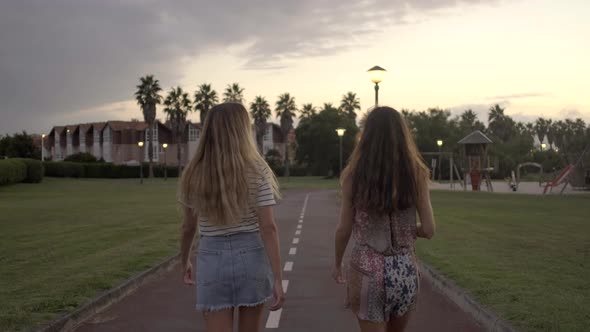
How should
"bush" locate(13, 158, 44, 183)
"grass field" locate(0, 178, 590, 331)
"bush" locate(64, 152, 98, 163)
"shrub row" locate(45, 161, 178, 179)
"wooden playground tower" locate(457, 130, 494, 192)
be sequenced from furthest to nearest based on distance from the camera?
"bush" locate(64, 152, 98, 163), "shrub row" locate(45, 161, 178, 179), "bush" locate(13, 158, 44, 183), "wooden playground tower" locate(457, 130, 494, 192), "grass field" locate(0, 178, 590, 331)

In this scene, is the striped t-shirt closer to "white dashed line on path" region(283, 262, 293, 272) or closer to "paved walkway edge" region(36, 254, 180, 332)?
"paved walkway edge" region(36, 254, 180, 332)

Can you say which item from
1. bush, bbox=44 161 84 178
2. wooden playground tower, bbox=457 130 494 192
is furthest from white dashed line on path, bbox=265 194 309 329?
bush, bbox=44 161 84 178

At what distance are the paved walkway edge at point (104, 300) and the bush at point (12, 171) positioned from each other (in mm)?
46168

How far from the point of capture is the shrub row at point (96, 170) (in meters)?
71.4

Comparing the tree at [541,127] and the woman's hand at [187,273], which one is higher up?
the tree at [541,127]

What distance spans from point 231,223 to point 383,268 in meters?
0.84

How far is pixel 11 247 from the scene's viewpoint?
13.9 m

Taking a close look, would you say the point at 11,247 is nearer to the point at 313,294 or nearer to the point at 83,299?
the point at 83,299

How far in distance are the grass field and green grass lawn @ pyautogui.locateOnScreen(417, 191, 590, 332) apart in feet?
0.04

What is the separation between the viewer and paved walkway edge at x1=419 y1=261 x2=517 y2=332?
20.8 feet

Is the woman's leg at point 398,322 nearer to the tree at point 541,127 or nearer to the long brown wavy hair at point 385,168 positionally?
the long brown wavy hair at point 385,168

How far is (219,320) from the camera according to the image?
10.9ft

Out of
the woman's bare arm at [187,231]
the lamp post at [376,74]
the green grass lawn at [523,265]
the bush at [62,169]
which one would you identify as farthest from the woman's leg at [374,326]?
the bush at [62,169]

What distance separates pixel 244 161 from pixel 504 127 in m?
120
